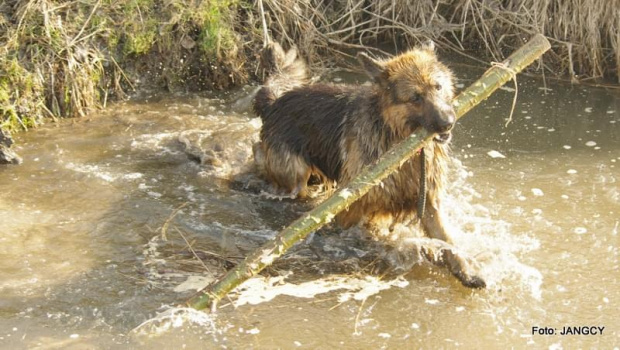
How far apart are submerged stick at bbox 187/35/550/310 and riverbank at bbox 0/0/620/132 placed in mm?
3463

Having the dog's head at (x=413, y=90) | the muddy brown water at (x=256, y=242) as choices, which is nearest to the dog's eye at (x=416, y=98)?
the dog's head at (x=413, y=90)

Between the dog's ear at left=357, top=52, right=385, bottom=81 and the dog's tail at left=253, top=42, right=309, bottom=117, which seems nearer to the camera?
the dog's ear at left=357, top=52, right=385, bottom=81

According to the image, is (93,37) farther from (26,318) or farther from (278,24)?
(26,318)

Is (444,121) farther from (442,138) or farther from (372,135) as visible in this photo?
(372,135)

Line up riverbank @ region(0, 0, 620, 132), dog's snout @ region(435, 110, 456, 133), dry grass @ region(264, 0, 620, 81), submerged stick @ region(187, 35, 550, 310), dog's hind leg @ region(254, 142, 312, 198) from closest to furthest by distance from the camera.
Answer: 1. submerged stick @ region(187, 35, 550, 310)
2. dog's snout @ region(435, 110, 456, 133)
3. dog's hind leg @ region(254, 142, 312, 198)
4. riverbank @ region(0, 0, 620, 132)
5. dry grass @ region(264, 0, 620, 81)

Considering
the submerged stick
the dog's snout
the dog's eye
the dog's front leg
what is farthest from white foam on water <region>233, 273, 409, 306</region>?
the dog's eye

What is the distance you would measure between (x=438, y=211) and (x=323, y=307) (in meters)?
1.19

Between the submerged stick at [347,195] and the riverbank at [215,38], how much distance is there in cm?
346

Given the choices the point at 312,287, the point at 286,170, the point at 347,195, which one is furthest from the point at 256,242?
the point at 347,195

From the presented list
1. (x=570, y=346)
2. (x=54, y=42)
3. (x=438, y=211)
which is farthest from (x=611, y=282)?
(x=54, y=42)

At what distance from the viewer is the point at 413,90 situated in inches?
201

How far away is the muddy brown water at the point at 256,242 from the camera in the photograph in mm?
4531

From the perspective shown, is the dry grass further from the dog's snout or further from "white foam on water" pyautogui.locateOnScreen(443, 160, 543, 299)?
the dog's snout

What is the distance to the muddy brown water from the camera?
4.53m
